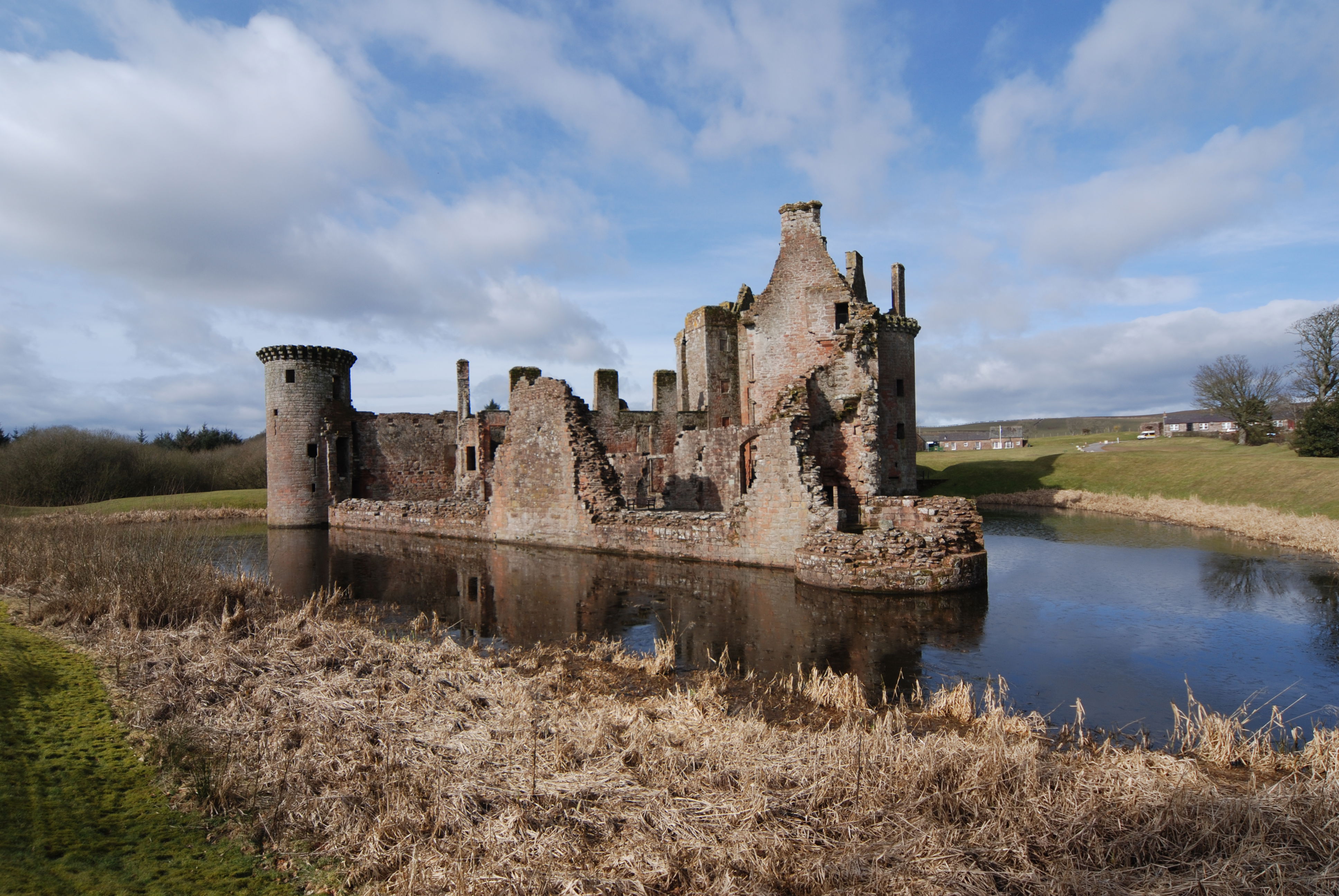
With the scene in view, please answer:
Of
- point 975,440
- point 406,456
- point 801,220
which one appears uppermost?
point 801,220

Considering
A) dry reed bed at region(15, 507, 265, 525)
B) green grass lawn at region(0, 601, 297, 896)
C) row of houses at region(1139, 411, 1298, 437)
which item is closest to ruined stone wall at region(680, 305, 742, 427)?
dry reed bed at region(15, 507, 265, 525)

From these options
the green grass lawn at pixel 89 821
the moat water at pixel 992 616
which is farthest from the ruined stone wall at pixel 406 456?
the green grass lawn at pixel 89 821

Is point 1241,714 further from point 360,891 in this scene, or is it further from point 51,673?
point 51,673

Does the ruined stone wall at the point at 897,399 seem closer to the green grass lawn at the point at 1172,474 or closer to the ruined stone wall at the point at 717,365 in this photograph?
the ruined stone wall at the point at 717,365

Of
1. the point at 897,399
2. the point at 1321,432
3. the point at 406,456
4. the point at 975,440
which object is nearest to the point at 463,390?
the point at 406,456

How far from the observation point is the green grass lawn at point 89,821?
3678mm

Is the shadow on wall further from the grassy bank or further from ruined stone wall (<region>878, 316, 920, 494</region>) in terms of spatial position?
the grassy bank

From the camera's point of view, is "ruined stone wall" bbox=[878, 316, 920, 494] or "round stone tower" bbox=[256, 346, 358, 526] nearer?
"ruined stone wall" bbox=[878, 316, 920, 494]

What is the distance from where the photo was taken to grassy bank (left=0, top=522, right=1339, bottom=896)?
3.94m

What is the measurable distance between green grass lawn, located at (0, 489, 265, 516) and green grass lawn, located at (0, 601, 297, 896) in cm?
2611

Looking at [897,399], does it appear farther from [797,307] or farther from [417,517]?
[417,517]

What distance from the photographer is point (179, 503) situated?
101 feet

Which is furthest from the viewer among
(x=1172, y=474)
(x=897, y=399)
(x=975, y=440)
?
(x=975, y=440)

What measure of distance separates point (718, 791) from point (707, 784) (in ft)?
0.53
